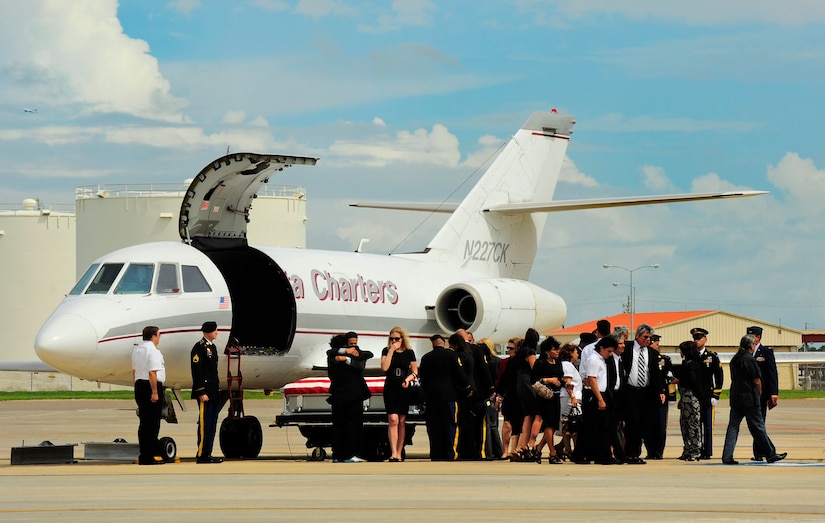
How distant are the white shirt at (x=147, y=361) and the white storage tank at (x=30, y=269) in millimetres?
54181

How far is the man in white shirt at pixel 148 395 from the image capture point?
54.7 ft

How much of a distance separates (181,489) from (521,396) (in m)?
6.35

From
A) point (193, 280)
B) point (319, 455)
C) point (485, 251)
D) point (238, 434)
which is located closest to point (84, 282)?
point (193, 280)

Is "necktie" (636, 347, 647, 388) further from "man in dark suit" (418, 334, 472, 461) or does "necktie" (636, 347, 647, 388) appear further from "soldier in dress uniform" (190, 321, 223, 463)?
"soldier in dress uniform" (190, 321, 223, 463)

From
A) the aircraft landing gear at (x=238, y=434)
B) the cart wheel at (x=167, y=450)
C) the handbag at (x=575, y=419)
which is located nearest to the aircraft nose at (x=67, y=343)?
the cart wheel at (x=167, y=450)

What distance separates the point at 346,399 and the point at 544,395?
2.65m

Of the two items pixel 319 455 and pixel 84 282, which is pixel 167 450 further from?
pixel 84 282

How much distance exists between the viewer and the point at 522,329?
25266mm

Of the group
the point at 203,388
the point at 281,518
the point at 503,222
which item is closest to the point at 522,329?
the point at 503,222

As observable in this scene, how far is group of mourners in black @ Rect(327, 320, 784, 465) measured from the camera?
17.4 meters

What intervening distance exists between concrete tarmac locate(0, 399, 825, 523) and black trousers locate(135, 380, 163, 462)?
0.96 ft

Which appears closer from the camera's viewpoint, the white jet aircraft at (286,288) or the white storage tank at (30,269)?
the white jet aircraft at (286,288)

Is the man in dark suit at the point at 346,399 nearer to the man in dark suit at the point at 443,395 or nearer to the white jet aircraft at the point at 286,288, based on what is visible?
the man in dark suit at the point at 443,395

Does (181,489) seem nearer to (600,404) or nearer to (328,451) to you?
(600,404)
